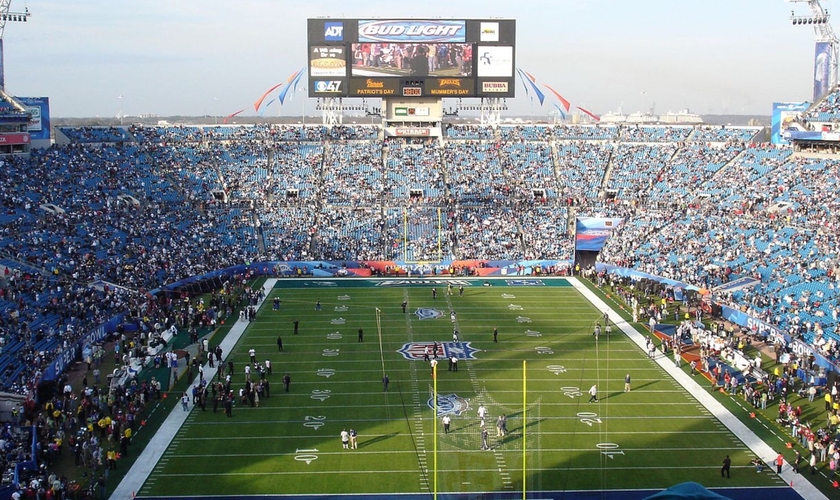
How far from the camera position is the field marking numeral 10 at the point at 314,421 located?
20.5m

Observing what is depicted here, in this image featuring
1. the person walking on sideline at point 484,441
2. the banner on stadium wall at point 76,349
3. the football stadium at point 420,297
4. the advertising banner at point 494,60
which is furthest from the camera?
the advertising banner at point 494,60

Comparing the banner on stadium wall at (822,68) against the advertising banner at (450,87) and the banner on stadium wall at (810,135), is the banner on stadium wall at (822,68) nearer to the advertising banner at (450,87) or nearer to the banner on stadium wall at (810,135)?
the banner on stadium wall at (810,135)

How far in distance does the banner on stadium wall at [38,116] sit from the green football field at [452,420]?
74.1 feet

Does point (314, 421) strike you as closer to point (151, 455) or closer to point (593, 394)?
point (151, 455)

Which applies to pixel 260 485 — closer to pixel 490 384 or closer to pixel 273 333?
pixel 490 384

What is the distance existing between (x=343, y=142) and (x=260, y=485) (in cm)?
3859

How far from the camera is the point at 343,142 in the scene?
5394cm

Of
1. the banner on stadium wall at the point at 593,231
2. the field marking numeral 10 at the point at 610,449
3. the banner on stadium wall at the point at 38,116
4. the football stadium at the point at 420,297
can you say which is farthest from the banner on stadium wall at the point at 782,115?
the banner on stadium wall at the point at 38,116

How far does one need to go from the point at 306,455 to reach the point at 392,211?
95.4 feet

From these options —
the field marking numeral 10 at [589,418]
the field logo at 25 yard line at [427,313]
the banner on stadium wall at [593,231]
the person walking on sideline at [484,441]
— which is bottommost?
the field marking numeral 10 at [589,418]

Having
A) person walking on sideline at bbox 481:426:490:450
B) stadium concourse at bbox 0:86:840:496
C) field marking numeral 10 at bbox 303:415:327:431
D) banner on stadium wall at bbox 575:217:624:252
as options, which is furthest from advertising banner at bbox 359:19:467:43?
person walking on sideline at bbox 481:426:490:450

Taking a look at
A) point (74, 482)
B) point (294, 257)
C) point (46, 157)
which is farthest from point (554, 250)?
point (74, 482)

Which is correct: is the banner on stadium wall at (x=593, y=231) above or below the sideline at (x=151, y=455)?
above

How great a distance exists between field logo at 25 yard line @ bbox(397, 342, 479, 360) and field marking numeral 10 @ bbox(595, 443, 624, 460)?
24.7ft
